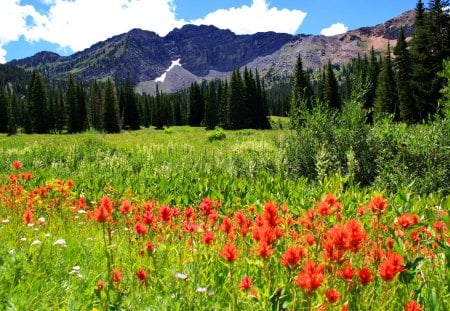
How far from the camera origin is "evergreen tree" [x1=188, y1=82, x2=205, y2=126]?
312 ft

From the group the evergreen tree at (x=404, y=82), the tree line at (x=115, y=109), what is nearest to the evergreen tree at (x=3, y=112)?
the tree line at (x=115, y=109)

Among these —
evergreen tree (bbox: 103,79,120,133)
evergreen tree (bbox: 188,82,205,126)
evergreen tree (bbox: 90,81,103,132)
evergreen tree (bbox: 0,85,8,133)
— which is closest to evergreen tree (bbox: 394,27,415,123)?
evergreen tree (bbox: 103,79,120,133)

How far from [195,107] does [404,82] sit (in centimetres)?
5940

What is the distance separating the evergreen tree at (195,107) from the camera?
95.1 metres

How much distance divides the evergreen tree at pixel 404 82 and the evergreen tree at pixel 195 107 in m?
56.0

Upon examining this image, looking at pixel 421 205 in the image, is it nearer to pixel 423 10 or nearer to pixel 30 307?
pixel 30 307

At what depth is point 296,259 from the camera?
193cm

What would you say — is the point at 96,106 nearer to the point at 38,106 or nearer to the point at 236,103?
the point at 38,106

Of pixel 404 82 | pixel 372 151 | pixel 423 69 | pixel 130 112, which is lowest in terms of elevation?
pixel 372 151

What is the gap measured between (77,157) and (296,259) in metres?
16.8

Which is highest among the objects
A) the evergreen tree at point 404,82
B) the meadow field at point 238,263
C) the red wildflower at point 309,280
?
the evergreen tree at point 404,82

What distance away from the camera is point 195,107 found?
95.4 m

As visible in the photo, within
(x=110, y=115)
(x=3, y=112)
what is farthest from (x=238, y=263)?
(x=3, y=112)

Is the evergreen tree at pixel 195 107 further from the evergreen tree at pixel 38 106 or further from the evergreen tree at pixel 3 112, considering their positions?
the evergreen tree at pixel 3 112
